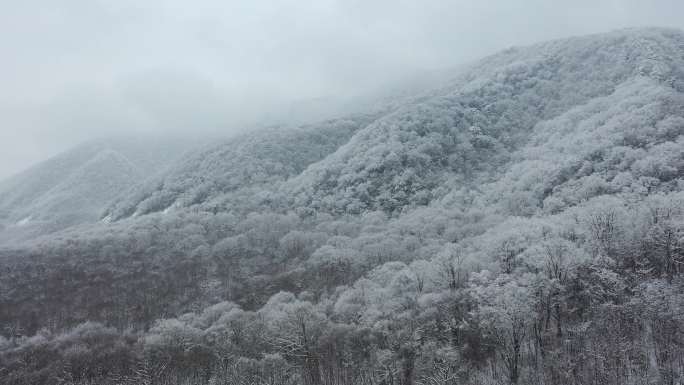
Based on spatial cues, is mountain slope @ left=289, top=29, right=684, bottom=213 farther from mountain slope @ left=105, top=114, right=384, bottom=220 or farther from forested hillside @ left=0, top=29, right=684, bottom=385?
mountain slope @ left=105, top=114, right=384, bottom=220

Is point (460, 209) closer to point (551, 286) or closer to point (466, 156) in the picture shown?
point (466, 156)

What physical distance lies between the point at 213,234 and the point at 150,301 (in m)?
37.8

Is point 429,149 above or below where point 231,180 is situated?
below

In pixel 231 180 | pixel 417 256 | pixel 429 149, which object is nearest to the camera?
pixel 417 256

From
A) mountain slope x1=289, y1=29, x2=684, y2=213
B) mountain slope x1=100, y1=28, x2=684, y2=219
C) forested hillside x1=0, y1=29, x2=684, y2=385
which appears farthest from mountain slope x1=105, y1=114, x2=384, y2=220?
mountain slope x1=289, y1=29, x2=684, y2=213

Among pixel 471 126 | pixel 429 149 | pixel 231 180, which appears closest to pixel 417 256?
pixel 429 149

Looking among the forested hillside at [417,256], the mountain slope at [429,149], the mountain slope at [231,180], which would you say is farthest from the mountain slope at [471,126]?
the mountain slope at [231,180]

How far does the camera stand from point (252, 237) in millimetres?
132250

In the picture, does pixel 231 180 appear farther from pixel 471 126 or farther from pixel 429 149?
pixel 471 126

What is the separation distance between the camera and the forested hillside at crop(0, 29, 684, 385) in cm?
5853

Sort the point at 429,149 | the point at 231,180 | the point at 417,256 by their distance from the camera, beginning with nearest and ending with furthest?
the point at 417,256 < the point at 429,149 < the point at 231,180

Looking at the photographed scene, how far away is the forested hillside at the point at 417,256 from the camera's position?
58531 millimetres

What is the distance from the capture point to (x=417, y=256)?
9550 cm

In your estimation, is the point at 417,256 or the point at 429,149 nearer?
the point at 417,256
